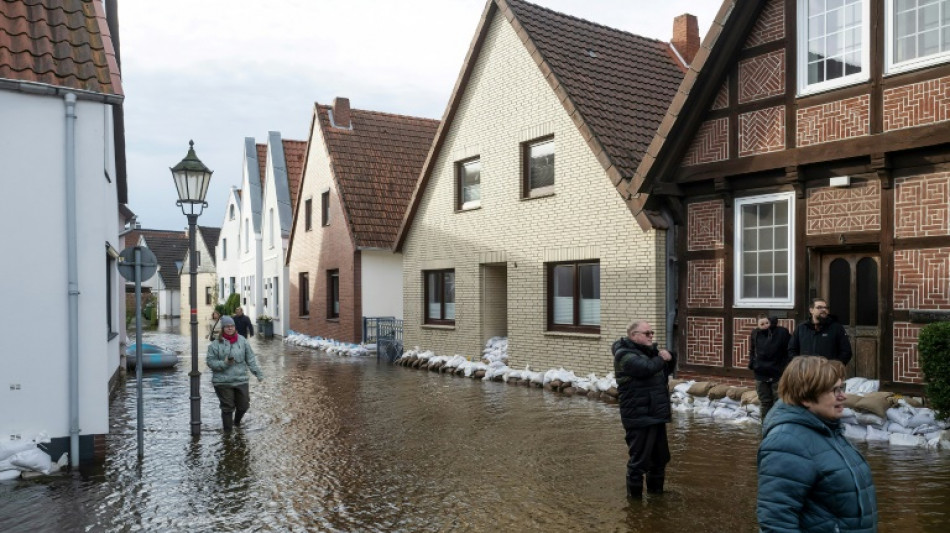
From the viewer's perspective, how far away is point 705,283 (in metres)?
12.4

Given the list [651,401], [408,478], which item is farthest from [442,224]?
[651,401]

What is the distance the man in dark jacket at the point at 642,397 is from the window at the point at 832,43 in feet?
19.7

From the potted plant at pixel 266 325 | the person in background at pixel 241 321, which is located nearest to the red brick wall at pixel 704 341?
the person in background at pixel 241 321

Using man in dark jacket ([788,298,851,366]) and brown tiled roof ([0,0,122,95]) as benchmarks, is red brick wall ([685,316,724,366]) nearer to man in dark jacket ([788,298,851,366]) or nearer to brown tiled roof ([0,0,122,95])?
man in dark jacket ([788,298,851,366])

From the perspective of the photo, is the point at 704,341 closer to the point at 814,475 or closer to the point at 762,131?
the point at 762,131

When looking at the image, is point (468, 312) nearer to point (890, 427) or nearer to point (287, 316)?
point (890, 427)

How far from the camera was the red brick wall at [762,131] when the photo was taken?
36.6 ft

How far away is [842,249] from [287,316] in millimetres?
23723

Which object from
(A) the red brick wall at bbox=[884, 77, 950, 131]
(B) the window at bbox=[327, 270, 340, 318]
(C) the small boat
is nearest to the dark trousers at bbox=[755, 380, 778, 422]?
(A) the red brick wall at bbox=[884, 77, 950, 131]

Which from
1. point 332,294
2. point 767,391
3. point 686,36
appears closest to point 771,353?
point 767,391

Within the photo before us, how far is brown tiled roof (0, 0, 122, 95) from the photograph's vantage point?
320 inches

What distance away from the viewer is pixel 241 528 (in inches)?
244

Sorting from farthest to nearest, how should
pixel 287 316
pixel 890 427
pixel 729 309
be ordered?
pixel 287 316, pixel 729 309, pixel 890 427

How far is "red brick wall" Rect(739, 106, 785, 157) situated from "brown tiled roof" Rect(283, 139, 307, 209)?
2325cm
